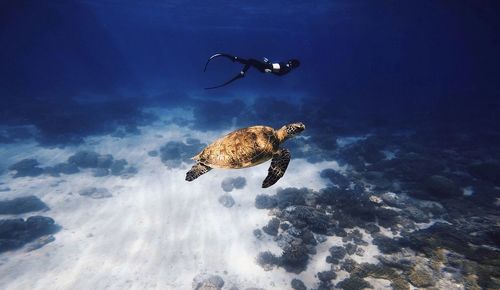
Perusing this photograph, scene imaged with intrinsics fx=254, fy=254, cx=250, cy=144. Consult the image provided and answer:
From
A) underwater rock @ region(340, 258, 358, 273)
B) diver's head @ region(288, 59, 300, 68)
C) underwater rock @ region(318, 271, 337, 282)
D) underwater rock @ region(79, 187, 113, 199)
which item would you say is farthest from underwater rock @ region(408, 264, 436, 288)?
underwater rock @ region(79, 187, 113, 199)

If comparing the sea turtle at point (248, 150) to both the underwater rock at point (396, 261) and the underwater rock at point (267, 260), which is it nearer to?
the underwater rock at point (267, 260)

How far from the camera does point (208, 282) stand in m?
9.30

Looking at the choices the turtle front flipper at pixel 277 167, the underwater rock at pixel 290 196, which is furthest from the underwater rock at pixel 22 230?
A: the turtle front flipper at pixel 277 167

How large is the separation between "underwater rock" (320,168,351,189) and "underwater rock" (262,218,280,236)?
16.6 feet

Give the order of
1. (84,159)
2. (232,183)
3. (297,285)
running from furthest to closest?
1. (84,159)
2. (232,183)
3. (297,285)

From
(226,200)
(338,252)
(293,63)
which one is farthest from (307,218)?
(293,63)

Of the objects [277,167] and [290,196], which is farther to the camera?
[290,196]

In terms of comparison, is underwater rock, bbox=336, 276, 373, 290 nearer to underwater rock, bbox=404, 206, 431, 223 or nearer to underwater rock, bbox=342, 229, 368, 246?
underwater rock, bbox=342, 229, 368, 246

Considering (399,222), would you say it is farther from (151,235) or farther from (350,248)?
(151,235)

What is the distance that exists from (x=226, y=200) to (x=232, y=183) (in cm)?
159

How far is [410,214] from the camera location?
12133mm

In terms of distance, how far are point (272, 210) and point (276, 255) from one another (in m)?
2.64

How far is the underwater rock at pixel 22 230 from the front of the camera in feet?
36.6

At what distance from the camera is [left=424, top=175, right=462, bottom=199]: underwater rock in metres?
13.5
